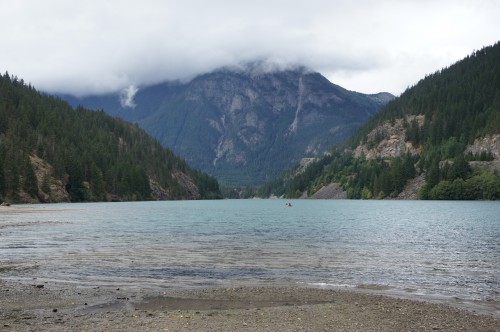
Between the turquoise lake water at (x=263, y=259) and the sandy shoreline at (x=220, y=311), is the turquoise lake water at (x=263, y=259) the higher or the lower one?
the lower one

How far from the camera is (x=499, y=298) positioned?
2427cm

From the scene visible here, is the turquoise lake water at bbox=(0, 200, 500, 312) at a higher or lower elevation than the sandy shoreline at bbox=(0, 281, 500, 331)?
lower

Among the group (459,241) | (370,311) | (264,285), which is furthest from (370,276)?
(459,241)

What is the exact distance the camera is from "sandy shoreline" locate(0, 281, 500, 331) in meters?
18.2

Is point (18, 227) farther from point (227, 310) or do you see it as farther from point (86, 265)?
point (227, 310)

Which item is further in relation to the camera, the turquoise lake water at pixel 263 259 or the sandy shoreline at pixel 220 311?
the turquoise lake water at pixel 263 259

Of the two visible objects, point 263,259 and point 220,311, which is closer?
point 220,311

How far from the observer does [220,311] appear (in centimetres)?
2089

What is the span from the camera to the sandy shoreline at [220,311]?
59.8 ft

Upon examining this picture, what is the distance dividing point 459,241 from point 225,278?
110 feet

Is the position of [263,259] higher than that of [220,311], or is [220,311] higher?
[220,311]

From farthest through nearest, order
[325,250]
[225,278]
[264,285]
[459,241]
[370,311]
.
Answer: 1. [459,241]
2. [325,250]
3. [225,278]
4. [264,285]
5. [370,311]

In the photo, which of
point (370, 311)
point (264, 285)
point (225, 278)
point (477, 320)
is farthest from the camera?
point (225, 278)

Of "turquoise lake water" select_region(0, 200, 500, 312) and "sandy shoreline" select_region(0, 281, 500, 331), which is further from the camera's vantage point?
"turquoise lake water" select_region(0, 200, 500, 312)
